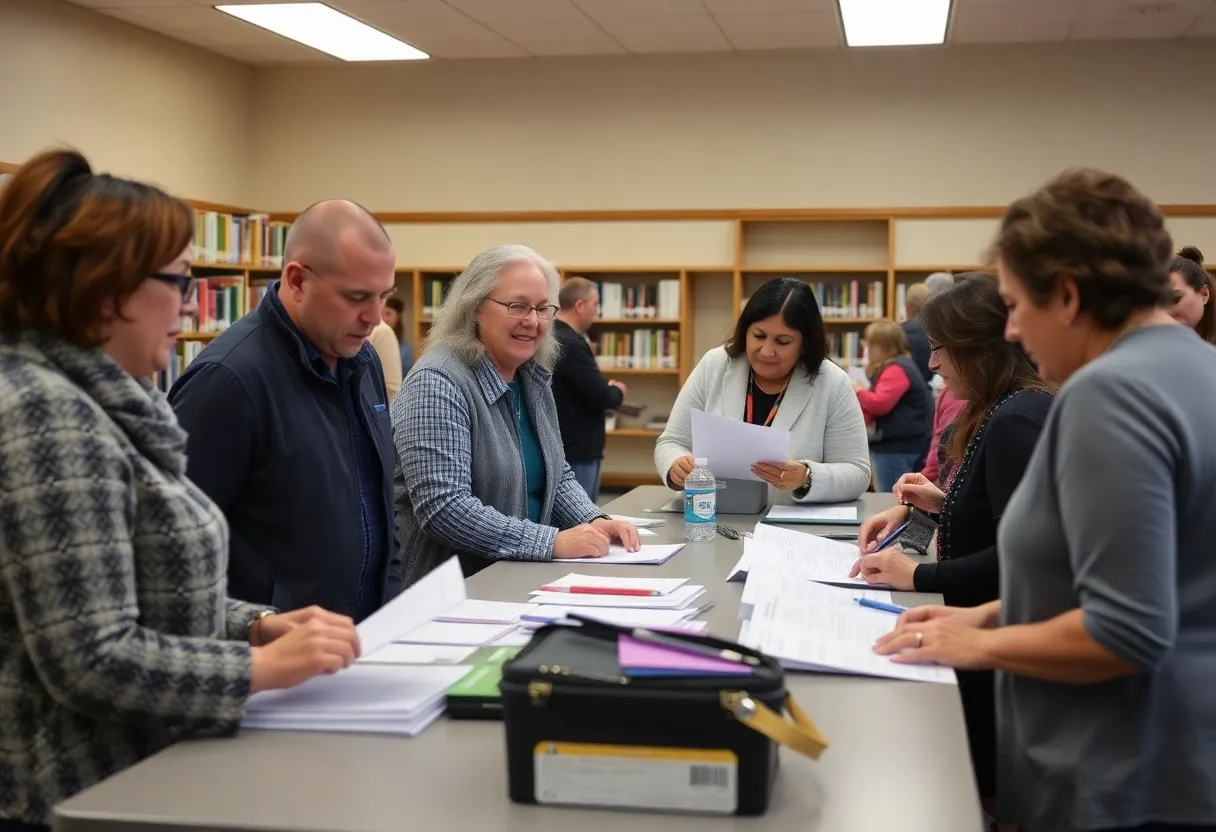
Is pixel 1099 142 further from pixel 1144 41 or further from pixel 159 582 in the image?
pixel 159 582

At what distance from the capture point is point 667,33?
A: 8148 millimetres

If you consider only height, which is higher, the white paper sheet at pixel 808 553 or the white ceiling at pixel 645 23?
the white ceiling at pixel 645 23

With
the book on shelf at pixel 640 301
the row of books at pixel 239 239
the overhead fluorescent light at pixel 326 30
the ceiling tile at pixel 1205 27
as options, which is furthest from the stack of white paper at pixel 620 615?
the ceiling tile at pixel 1205 27

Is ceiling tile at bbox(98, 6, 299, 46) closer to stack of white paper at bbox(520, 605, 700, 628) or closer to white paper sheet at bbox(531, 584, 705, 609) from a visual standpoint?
white paper sheet at bbox(531, 584, 705, 609)

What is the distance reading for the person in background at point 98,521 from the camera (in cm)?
134

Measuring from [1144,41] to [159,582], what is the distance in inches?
336

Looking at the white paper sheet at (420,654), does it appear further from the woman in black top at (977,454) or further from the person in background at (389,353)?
the person in background at (389,353)

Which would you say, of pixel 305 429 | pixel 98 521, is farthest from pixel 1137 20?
pixel 98 521

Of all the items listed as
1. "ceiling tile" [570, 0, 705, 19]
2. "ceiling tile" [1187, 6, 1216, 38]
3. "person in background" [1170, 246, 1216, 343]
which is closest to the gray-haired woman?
"person in background" [1170, 246, 1216, 343]

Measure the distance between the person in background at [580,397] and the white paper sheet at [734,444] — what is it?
2497 millimetres

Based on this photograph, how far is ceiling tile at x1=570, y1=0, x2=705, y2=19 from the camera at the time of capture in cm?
731

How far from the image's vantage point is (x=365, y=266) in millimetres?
2195

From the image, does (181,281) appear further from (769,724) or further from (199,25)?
(199,25)

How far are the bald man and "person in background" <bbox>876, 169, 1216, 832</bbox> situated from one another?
45.8 inches
